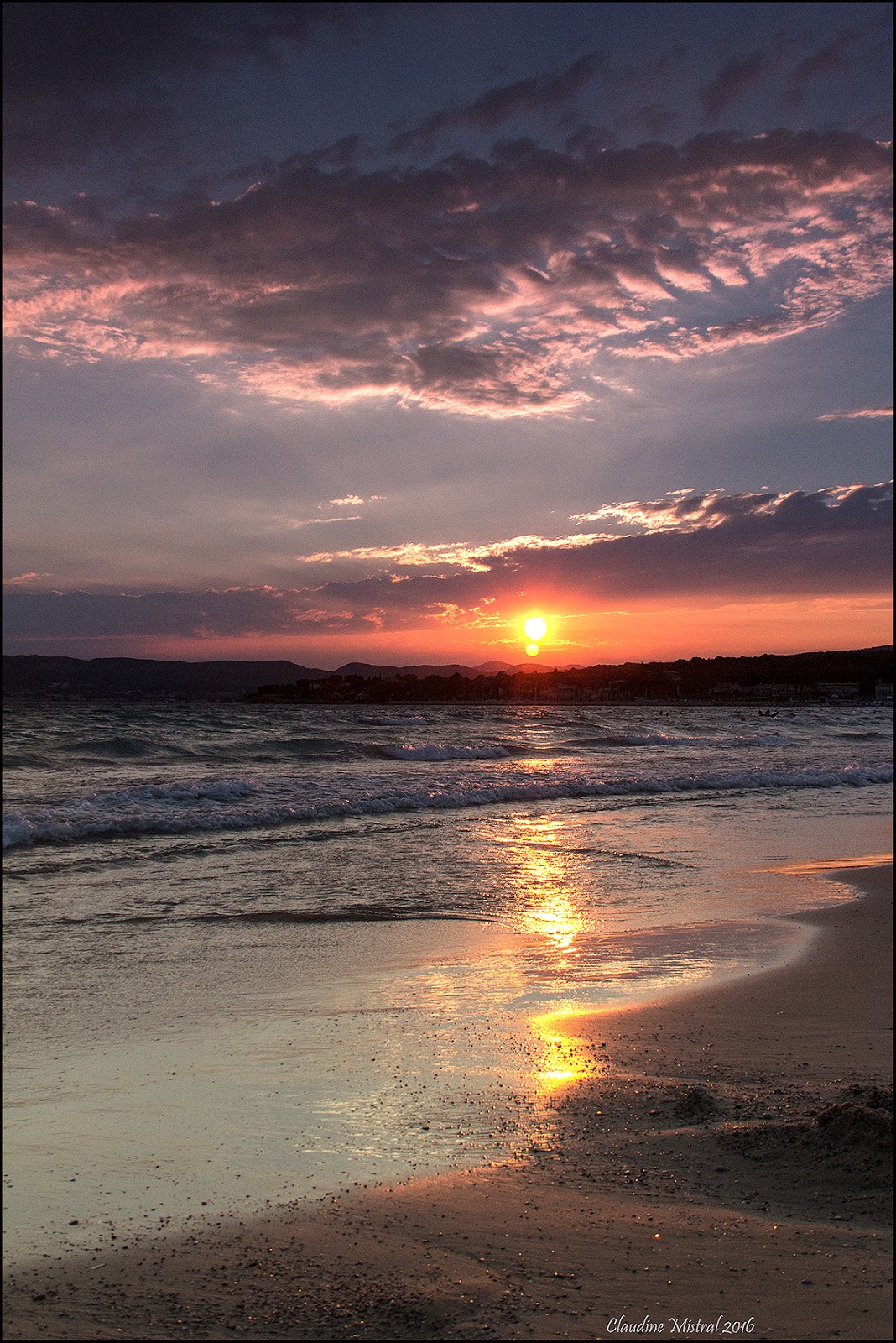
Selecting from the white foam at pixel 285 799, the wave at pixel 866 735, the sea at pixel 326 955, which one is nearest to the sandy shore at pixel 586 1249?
the sea at pixel 326 955

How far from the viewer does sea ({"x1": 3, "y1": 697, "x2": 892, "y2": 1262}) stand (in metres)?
4.12

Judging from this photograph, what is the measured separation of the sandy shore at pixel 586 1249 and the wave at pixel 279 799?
11.3 meters

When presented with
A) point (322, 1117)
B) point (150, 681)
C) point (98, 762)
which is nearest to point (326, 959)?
point (322, 1117)

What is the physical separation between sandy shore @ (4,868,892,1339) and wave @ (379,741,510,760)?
2711 cm

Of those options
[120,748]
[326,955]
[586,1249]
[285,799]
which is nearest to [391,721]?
[120,748]

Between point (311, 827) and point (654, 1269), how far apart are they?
44.0 feet

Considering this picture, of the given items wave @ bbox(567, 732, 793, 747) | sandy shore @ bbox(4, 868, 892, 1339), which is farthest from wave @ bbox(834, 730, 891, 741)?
sandy shore @ bbox(4, 868, 892, 1339)

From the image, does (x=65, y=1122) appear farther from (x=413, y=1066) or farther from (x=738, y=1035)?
(x=738, y=1035)

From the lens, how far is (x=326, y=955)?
7.76 m

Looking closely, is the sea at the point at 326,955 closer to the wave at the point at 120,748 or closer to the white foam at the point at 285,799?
the white foam at the point at 285,799

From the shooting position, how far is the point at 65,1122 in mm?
4473

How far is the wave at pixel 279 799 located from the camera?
14828 mm

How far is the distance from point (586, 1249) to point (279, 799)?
647 inches

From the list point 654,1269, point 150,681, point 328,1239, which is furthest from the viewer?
point 150,681
